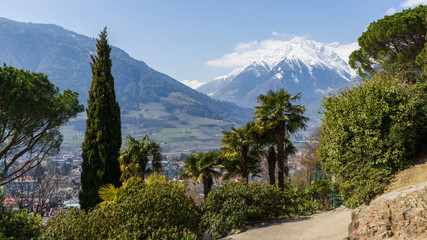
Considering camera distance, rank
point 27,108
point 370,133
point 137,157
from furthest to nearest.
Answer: point 137,157 → point 27,108 → point 370,133

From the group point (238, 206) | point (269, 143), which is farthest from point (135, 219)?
point (269, 143)

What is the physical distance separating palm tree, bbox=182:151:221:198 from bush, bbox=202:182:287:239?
539cm

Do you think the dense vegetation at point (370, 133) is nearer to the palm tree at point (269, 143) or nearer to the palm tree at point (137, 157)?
the palm tree at point (269, 143)

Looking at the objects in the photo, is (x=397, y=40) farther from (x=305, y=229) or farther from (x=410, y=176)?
(x=305, y=229)

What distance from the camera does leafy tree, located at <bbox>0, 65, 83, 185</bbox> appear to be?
15.8 meters

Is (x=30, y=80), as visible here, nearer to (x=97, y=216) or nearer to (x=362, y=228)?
(x=97, y=216)

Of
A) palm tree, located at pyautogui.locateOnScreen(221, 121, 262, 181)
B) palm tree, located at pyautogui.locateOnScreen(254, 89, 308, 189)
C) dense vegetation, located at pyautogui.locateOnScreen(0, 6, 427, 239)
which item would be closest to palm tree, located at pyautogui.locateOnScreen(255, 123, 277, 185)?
dense vegetation, located at pyautogui.locateOnScreen(0, 6, 427, 239)

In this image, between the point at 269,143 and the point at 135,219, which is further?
the point at 269,143

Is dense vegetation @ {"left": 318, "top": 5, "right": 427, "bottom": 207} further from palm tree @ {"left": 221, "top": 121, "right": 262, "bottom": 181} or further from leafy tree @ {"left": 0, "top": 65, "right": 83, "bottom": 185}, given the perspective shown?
leafy tree @ {"left": 0, "top": 65, "right": 83, "bottom": 185}

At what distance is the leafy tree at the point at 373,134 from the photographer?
11492mm

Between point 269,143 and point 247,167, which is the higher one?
point 269,143

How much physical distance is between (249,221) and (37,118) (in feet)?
46.3

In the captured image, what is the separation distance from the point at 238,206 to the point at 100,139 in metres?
10.7

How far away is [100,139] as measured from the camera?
1934 cm
